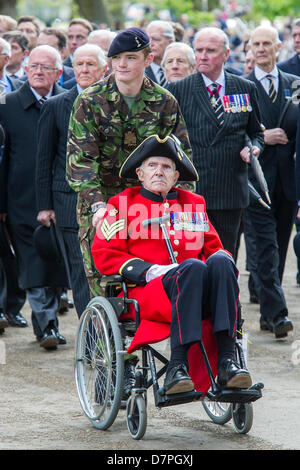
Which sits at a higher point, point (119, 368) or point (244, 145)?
point (244, 145)

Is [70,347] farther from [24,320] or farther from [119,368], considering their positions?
[119,368]

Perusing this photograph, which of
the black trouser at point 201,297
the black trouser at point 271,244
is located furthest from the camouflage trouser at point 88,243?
the black trouser at point 271,244

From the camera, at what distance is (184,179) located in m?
6.00

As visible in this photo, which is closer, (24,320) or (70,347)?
(70,347)

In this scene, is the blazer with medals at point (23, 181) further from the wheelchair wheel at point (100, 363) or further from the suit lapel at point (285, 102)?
the wheelchair wheel at point (100, 363)

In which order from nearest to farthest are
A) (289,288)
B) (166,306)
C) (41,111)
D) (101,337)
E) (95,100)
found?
(166,306), (101,337), (95,100), (41,111), (289,288)

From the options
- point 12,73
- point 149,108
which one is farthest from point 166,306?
point 12,73

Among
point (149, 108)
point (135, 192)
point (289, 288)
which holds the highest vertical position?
point (149, 108)

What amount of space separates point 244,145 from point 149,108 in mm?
1791

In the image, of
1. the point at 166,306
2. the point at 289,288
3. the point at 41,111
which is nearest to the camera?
the point at 166,306

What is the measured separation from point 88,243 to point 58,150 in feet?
5.21

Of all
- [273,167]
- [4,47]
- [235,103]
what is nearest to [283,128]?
[273,167]

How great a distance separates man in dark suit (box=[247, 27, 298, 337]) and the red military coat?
9.50 feet

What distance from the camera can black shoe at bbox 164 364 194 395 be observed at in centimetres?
517
